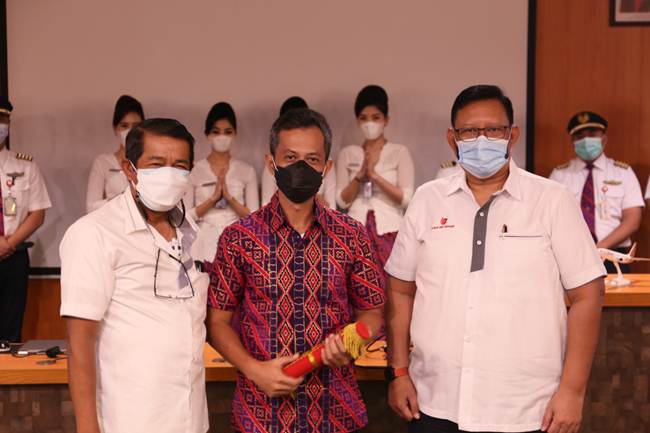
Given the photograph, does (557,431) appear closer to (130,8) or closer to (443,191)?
(443,191)

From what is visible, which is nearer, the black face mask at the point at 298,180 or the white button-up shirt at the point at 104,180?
the black face mask at the point at 298,180

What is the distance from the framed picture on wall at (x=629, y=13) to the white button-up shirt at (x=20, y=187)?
13.0 feet

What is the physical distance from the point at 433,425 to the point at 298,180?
72 cm

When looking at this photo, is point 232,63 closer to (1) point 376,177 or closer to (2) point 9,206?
(1) point 376,177

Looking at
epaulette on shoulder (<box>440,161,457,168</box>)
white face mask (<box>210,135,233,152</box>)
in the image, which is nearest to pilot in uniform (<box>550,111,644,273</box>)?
epaulette on shoulder (<box>440,161,457,168</box>)

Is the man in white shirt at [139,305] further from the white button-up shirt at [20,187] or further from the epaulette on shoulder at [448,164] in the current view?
the epaulette on shoulder at [448,164]

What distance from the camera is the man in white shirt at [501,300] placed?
1.88 metres

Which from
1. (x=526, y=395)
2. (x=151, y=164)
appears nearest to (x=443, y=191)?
(x=526, y=395)

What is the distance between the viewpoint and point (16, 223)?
4.76 meters

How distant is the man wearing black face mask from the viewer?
5.97ft

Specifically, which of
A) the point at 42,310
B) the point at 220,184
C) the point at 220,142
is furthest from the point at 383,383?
the point at 42,310

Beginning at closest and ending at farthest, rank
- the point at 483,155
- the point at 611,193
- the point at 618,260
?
1. the point at 483,155
2. the point at 618,260
3. the point at 611,193

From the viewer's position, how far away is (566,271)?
1.89 m

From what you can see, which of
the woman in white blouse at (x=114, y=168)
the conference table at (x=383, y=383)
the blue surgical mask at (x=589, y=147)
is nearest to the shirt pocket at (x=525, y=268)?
the conference table at (x=383, y=383)
